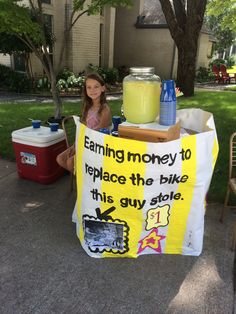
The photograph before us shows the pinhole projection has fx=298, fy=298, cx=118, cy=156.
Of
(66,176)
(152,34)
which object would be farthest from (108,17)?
(66,176)

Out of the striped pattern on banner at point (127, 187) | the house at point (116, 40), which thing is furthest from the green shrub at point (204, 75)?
the striped pattern on banner at point (127, 187)

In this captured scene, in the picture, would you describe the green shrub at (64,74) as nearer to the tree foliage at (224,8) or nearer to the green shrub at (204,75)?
the tree foliage at (224,8)

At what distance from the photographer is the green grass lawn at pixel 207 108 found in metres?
4.19

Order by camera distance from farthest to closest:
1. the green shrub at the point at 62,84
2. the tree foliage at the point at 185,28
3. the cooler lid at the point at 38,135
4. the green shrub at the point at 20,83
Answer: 1. the green shrub at the point at 20,83
2. the green shrub at the point at 62,84
3. the tree foliage at the point at 185,28
4. the cooler lid at the point at 38,135

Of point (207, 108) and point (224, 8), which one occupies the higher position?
point (224, 8)

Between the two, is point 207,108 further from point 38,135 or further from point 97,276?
point 97,276

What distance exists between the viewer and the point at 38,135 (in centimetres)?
382

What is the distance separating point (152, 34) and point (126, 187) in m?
17.2

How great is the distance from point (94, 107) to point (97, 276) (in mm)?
1795

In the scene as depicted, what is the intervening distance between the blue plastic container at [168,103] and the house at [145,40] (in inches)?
630

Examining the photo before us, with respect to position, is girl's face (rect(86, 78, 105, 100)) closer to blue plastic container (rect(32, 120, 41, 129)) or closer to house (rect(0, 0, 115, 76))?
blue plastic container (rect(32, 120, 41, 129))

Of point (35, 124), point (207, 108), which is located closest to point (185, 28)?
point (207, 108)

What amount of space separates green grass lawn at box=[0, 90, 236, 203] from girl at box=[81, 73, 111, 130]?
1.68 meters

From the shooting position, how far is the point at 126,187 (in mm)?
2412
